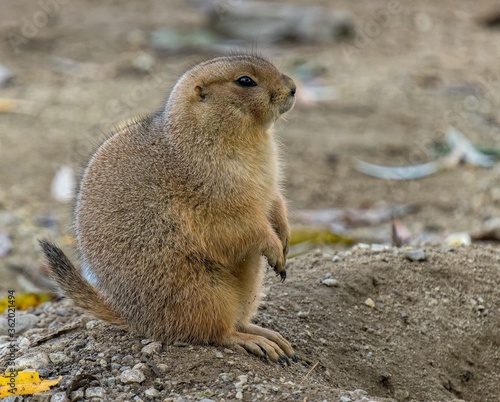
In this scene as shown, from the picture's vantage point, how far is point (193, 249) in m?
4.06

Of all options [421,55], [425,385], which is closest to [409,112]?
[421,55]

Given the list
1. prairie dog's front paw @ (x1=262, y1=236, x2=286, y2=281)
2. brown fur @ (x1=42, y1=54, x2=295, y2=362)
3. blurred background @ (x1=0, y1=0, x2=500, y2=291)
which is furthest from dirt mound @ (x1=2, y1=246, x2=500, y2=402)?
blurred background @ (x1=0, y1=0, x2=500, y2=291)

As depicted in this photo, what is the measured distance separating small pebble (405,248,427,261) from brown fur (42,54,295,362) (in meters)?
1.13

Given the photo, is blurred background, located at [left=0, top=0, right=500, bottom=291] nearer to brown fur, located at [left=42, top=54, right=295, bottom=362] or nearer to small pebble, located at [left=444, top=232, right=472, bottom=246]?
small pebble, located at [left=444, top=232, right=472, bottom=246]

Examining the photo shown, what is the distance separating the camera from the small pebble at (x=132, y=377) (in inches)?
152

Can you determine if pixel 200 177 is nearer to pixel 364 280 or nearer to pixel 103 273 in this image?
pixel 103 273

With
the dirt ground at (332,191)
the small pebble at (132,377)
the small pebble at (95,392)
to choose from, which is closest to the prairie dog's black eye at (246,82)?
the dirt ground at (332,191)

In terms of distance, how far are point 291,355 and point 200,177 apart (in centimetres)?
96

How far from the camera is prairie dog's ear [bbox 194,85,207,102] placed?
4.35 m

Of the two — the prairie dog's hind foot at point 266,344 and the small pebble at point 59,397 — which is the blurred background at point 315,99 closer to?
the prairie dog's hind foot at point 266,344

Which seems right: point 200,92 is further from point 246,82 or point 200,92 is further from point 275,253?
point 275,253

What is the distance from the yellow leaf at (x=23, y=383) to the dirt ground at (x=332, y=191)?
51 mm

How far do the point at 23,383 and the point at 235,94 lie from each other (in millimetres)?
1665

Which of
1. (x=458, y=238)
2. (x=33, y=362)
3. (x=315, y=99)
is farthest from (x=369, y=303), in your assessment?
(x=315, y=99)
